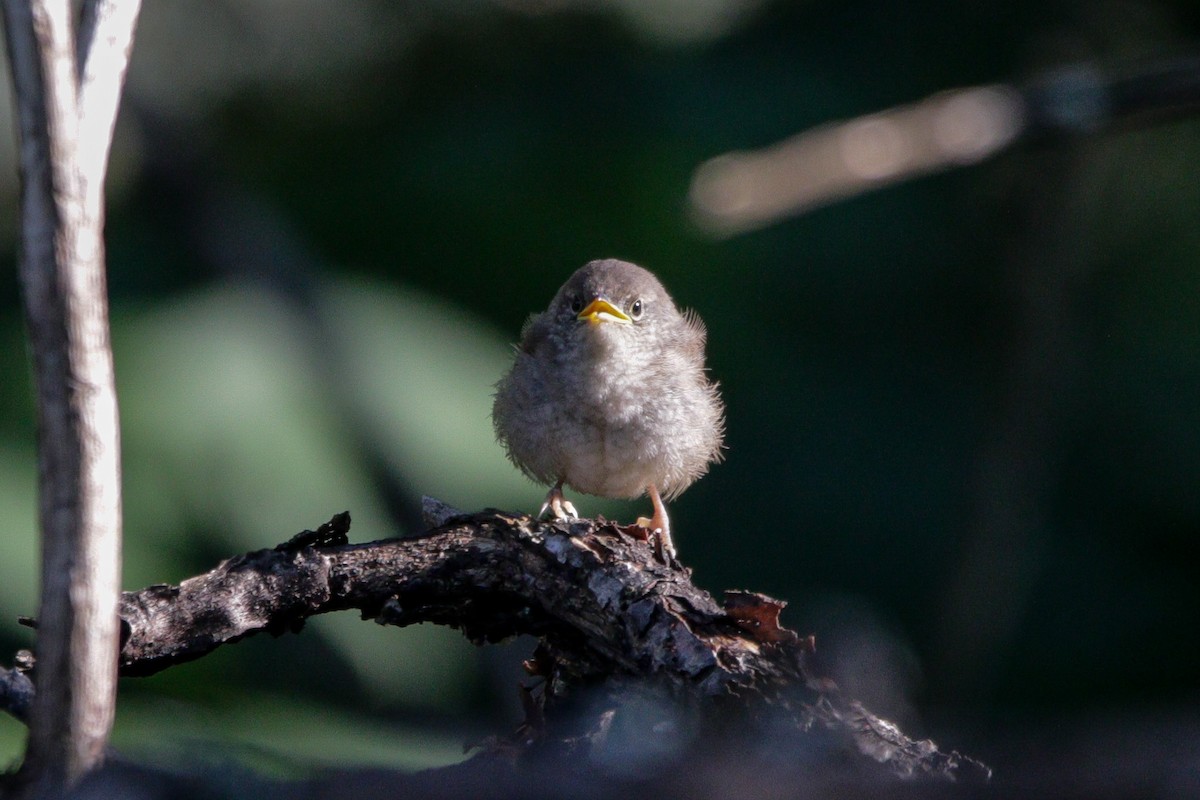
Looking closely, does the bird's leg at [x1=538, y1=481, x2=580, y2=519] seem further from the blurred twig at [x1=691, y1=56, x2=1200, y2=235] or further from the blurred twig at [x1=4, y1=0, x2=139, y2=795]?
the blurred twig at [x1=4, y1=0, x2=139, y2=795]

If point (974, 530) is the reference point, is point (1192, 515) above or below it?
above

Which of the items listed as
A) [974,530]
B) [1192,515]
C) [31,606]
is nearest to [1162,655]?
[1192,515]

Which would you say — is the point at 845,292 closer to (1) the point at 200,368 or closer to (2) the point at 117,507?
(1) the point at 200,368

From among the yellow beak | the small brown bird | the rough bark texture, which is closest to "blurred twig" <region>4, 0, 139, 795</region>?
the rough bark texture

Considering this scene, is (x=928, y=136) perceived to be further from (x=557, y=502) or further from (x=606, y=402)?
(x=557, y=502)

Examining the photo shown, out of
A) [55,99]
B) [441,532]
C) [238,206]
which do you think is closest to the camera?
[55,99]

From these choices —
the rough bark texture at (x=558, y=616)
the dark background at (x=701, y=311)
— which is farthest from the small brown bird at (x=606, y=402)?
the dark background at (x=701, y=311)
